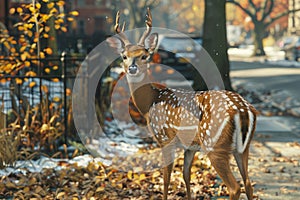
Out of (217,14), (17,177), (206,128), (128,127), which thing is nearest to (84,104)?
(128,127)

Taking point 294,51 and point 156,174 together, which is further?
point 294,51

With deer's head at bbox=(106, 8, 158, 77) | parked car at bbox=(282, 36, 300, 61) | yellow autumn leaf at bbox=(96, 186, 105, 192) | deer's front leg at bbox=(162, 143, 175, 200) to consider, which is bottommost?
parked car at bbox=(282, 36, 300, 61)

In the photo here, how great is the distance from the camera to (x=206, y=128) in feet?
20.5

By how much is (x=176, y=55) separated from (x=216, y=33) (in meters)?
9.05

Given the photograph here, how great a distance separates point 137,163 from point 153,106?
2.56 meters

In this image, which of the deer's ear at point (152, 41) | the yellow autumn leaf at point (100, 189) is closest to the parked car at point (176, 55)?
the yellow autumn leaf at point (100, 189)

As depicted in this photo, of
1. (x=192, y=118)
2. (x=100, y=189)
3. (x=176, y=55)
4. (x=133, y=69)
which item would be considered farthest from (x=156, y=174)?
(x=176, y=55)

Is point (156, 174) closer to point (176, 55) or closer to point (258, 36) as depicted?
point (176, 55)

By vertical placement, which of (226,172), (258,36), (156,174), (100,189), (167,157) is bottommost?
(258,36)

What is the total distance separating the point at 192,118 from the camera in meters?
6.53

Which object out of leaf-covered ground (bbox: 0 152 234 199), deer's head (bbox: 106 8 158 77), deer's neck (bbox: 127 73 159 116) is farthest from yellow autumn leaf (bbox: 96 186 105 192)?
deer's head (bbox: 106 8 158 77)

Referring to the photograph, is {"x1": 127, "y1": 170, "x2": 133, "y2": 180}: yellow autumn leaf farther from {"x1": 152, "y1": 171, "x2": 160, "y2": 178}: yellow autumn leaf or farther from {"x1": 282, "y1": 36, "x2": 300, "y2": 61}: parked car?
{"x1": 282, "y1": 36, "x2": 300, "y2": 61}: parked car

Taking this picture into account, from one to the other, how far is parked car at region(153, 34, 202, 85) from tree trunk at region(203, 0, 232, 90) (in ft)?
12.0

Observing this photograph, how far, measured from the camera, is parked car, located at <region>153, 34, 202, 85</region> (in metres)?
22.1
